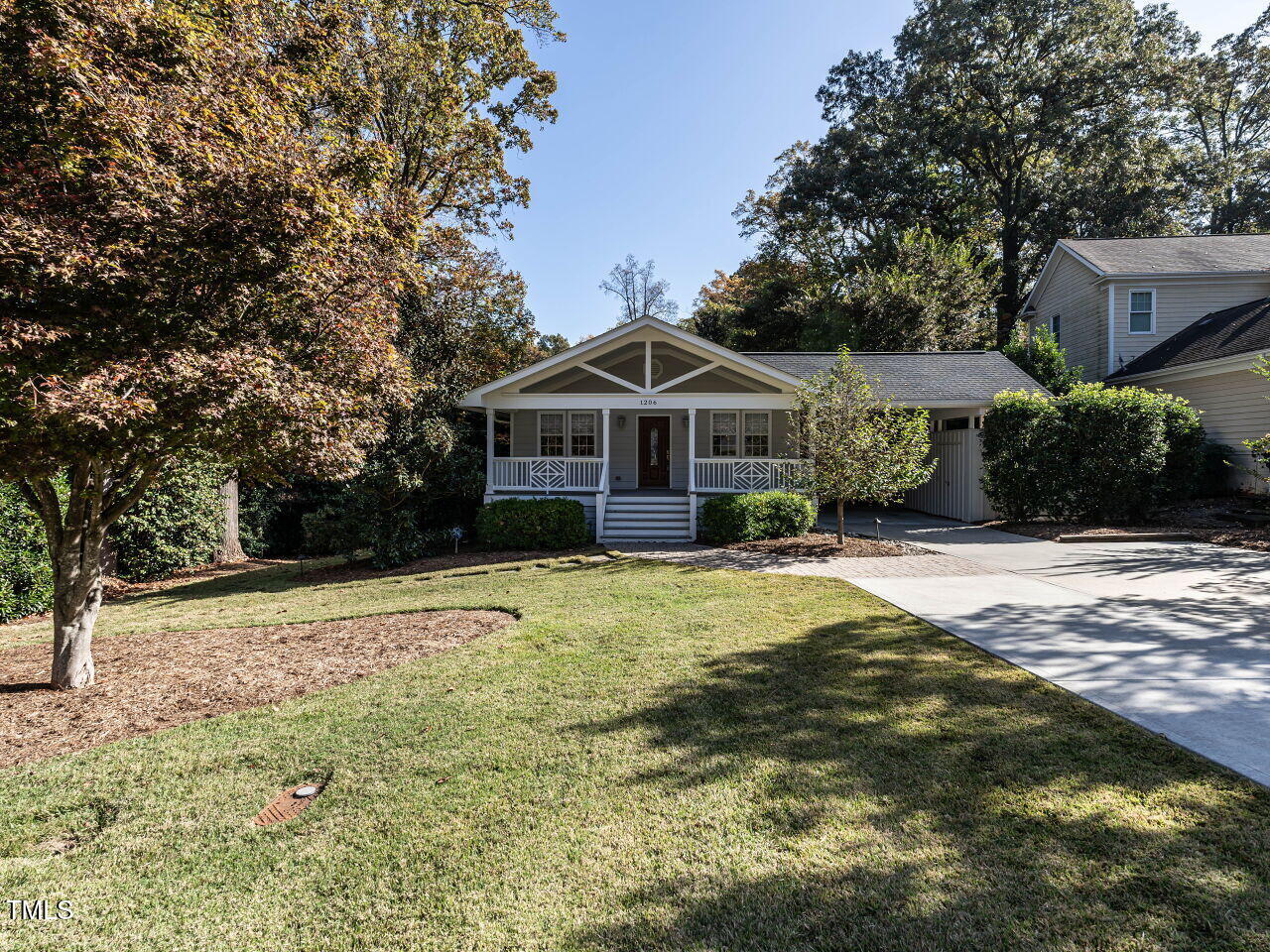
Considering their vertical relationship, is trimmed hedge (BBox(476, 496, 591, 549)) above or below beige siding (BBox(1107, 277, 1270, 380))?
below

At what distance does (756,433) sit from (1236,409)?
11.1 m

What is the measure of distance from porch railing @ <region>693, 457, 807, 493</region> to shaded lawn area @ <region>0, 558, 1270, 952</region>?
865 cm

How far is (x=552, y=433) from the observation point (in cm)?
1667

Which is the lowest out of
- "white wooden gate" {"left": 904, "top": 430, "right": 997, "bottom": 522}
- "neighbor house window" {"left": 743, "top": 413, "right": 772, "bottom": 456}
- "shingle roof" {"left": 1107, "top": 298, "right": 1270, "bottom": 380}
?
"white wooden gate" {"left": 904, "top": 430, "right": 997, "bottom": 522}

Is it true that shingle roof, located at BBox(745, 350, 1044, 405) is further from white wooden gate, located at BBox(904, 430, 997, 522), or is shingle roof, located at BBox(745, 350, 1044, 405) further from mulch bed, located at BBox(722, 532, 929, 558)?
mulch bed, located at BBox(722, 532, 929, 558)

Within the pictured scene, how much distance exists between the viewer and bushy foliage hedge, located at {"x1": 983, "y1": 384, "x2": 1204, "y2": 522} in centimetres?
1226

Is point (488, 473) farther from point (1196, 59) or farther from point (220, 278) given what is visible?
point (1196, 59)

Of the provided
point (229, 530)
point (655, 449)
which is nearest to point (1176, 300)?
point (655, 449)

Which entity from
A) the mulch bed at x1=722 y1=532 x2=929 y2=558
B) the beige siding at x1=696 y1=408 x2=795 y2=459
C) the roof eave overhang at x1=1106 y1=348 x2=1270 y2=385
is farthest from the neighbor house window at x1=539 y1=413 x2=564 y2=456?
the roof eave overhang at x1=1106 y1=348 x2=1270 y2=385

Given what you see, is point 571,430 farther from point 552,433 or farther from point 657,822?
point 657,822

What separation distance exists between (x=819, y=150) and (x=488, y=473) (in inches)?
1065

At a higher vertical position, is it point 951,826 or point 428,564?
point 951,826

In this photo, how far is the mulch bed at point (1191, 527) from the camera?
10227 mm

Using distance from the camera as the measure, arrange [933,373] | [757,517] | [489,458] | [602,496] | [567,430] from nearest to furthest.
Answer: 1. [757,517]
2. [602,496]
3. [489,458]
4. [933,373]
5. [567,430]
